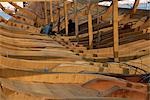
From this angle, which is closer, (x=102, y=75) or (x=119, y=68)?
(x=102, y=75)

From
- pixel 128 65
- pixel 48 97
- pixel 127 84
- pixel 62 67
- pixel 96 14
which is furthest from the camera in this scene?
pixel 96 14

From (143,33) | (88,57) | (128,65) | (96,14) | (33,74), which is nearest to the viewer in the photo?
(33,74)

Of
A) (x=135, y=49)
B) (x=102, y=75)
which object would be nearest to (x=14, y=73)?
(x=102, y=75)

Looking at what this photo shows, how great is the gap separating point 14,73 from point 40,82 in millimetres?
590

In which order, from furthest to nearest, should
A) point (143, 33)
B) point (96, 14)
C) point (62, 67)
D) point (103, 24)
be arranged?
point (96, 14)
point (103, 24)
point (143, 33)
point (62, 67)

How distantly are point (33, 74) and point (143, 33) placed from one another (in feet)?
22.1

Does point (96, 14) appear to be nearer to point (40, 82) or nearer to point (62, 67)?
point (62, 67)

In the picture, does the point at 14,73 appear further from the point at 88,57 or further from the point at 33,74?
the point at 88,57

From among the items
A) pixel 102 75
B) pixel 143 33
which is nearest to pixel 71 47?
pixel 143 33

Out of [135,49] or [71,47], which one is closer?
[135,49]

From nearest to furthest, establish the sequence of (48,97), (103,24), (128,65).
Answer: (48,97) → (128,65) → (103,24)

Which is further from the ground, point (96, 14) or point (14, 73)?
point (96, 14)

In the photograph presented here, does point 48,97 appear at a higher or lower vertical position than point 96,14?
lower

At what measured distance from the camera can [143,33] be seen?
13305mm
